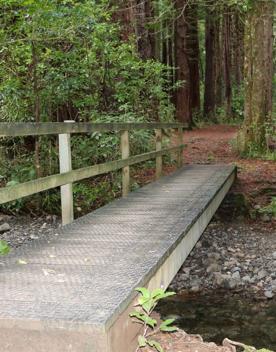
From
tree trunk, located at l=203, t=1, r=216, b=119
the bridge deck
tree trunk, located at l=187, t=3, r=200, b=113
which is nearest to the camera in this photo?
the bridge deck

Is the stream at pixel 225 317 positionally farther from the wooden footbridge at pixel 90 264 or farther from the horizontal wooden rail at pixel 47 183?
the horizontal wooden rail at pixel 47 183

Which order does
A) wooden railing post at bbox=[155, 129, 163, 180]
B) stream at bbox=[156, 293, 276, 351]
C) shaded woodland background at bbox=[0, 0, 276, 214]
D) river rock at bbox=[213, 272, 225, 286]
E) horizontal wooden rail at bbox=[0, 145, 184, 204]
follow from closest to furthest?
horizontal wooden rail at bbox=[0, 145, 184, 204]
stream at bbox=[156, 293, 276, 351]
river rock at bbox=[213, 272, 225, 286]
shaded woodland background at bbox=[0, 0, 276, 214]
wooden railing post at bbox=[155, 129, 163, 180]

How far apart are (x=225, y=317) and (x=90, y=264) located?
10.8 feet

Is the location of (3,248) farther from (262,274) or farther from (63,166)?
(262,274)

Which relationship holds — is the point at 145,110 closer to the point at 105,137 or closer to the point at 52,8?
the point at 105,137

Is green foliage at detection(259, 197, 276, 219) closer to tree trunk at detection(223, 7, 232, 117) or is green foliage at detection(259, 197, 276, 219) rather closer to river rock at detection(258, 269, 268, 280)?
river rock at detection(258, 269, 268, 280)

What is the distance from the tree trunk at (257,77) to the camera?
13.9 m

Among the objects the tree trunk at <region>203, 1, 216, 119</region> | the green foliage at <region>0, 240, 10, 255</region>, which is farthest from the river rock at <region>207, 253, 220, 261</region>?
the tree trunk at <region>203, 1, 216, 119</region>

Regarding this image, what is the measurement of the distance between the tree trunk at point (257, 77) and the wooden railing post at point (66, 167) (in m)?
9.22

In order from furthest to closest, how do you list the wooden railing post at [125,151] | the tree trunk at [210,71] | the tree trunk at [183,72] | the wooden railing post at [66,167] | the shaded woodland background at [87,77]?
1. the tree trunk at [210,71]
2. the tree trunk at [183,72]
3. the shaded woodland background at [87,77]
4. the wooden railing post at [125,151]
5. the wooden railing post at [66,167]

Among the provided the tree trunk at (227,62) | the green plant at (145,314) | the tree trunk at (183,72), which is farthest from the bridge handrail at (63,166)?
the tree trunk at (227,62)

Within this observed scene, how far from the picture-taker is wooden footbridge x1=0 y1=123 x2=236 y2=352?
288cm

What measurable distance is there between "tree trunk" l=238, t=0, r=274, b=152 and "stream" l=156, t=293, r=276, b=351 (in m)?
7.32

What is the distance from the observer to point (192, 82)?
26.5 m
